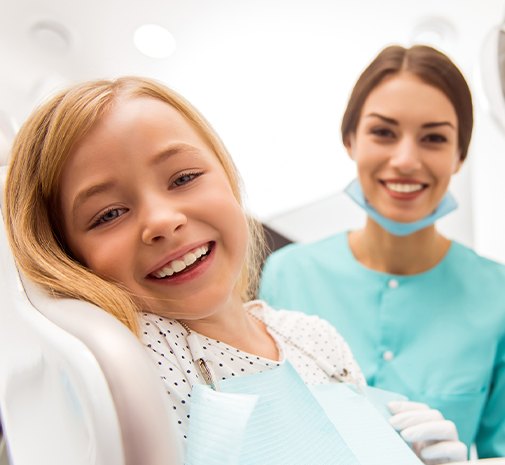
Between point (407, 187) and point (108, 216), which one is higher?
point (108, 216)

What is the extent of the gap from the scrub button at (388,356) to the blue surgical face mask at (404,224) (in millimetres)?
231

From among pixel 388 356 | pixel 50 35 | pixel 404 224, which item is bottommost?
pixel 388 356

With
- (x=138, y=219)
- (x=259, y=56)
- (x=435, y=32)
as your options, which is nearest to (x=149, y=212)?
(x=138, y=219)

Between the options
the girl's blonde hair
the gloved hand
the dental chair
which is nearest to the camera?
the dental chair

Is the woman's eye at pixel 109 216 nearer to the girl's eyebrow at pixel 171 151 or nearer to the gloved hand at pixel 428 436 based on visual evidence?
the girl's eyebrow at pixel 171 151

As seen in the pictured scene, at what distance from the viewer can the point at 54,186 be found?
1.89ft

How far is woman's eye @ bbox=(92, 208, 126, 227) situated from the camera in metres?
0.56

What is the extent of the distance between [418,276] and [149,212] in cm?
79

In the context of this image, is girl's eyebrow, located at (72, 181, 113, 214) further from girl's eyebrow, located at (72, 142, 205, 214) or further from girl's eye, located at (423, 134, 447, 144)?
girl's eye, located at (423, 134, 447, 144)

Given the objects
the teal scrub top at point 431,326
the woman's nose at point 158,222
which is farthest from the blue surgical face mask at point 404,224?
the woman's nose at point 158,222

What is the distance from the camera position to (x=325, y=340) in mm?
823

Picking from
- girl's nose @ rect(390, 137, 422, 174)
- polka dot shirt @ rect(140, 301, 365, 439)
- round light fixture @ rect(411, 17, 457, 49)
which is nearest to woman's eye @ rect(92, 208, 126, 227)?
polka dot shirt @ rect(140, 301, 365, 439)

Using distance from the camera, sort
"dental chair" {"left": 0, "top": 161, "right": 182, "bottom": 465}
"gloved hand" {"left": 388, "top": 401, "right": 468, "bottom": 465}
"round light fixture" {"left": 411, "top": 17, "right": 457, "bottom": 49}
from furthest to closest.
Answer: "round light fixture" {"left": 411, "top": 17, "right": 457, "bottom": 49} < "gloved hand" {"left": 388, "top": 401, "right": 468, "bottom": 465} < "dental chair" {"left": 0, "top": 161, "right": 182, "bottom": 465}

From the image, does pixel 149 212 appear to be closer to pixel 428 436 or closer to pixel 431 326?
pixel 428 436
